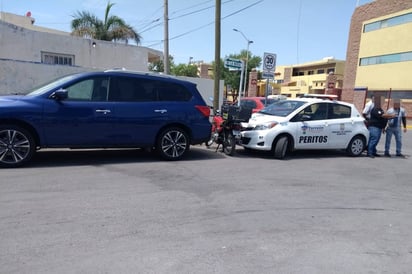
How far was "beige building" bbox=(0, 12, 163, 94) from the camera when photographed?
11008 millimetres

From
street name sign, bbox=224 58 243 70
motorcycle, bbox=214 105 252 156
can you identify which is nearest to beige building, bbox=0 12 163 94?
street name sign, bbox=224 58 243 70

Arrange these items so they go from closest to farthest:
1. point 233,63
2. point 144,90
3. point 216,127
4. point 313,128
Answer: point 144,90 → point 313,128 → point 216,127 → point 233,63

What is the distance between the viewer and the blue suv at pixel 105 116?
6.71 metres

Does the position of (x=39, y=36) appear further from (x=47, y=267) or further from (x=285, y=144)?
(x=47, y=267)

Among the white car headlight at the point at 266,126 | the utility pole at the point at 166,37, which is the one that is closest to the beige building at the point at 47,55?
the utility pole at the point at 166,37

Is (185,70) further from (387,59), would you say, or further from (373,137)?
(373,137)

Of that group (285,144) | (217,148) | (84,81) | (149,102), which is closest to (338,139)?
(285,144)

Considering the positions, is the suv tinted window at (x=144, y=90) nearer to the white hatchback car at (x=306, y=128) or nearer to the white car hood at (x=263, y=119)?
the white car hood at (x=263, y=119)

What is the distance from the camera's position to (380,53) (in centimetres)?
3447

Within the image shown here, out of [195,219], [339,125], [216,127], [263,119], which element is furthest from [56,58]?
[195,219]

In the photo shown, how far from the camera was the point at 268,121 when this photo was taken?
30.7 ft

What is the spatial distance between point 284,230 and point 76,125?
460 centimetres

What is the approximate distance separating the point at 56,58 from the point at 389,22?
30422mm

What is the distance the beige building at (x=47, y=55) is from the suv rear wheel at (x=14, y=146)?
500cm
